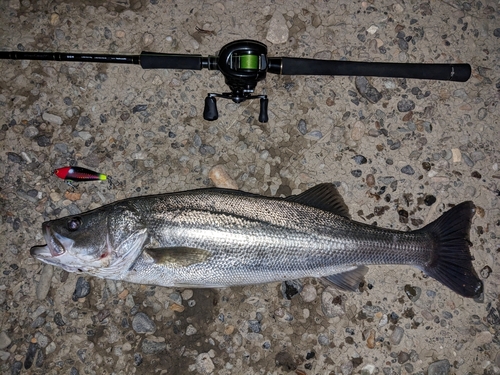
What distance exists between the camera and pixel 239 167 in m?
3.46

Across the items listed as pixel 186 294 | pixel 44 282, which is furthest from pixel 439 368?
pixel 44 282

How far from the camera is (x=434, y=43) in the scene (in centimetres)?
368

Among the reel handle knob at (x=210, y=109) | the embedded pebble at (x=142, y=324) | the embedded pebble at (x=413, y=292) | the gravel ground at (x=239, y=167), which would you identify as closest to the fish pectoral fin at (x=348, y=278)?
the gravel ground at (x=239, y=167)

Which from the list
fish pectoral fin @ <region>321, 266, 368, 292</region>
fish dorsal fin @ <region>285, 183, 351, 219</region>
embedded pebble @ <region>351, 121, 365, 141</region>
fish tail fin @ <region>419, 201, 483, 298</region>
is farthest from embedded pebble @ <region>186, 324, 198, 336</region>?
embedded pebble @ <region>351, 121, 365, 141</region>

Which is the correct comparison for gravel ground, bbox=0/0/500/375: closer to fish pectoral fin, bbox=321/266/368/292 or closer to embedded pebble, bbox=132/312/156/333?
embedded pebble, bbox=132/312/156/333

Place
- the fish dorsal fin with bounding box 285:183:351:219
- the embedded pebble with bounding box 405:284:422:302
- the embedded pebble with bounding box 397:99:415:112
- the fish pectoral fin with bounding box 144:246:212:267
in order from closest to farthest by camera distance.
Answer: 1. the fish pectoral fin with bounding box 144:246:212:267
2. the fish dorsal fin with bounding box 285:183:351:219
3. the embedded pebble with bounding box 405:284:422:302
4. the embedded pebble with bounding box 397:99:415:112

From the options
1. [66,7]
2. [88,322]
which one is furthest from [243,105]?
[88,322]

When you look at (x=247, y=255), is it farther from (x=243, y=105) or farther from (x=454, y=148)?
(x=454, y=148)

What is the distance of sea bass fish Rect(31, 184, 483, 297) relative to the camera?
2.83 metres

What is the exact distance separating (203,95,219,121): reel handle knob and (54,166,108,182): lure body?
1028 mm

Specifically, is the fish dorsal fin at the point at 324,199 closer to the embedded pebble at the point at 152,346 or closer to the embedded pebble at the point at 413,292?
the embedded pebble at the point at 413,292

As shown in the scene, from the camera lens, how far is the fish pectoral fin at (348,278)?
3.15 meters

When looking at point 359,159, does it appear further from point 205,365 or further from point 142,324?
point 142,324

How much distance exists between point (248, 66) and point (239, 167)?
92 centimetres
